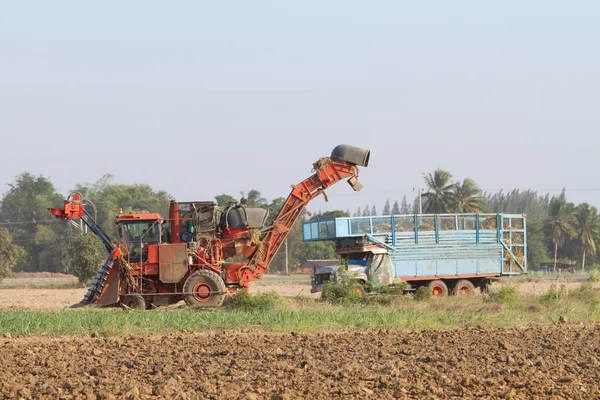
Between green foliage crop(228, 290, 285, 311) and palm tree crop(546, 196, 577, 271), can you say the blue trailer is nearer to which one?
green foliage crop(228, 290, 285, 311)

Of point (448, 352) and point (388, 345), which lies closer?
point (448, 352)

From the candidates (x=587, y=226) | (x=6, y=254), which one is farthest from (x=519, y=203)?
(x=6, y=254)

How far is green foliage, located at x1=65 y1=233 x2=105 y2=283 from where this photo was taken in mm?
45031

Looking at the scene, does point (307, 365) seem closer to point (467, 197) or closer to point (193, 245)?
point (193, 245)

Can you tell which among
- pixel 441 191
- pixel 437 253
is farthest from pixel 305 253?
pixel 437 253

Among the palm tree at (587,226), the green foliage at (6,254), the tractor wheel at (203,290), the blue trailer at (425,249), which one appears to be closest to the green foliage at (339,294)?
the blue trailer at (425,249)

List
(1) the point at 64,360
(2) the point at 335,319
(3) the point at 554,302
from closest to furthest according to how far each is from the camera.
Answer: (1) the point at 64,360 < (2) the point at 335,319 < (3) the point at 554,302

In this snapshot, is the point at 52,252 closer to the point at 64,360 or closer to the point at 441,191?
the point at 441,191

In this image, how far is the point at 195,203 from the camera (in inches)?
965

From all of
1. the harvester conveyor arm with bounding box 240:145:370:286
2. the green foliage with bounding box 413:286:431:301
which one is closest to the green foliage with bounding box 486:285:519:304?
the green foliage with bounding box 413:286:431:301

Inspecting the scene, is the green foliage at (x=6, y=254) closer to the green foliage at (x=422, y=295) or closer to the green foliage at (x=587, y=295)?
the green foliage at (x=422, y=295)

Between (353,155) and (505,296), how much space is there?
5747mm

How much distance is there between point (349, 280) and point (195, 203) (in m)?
4.89

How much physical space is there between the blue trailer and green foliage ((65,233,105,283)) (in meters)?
19.7
